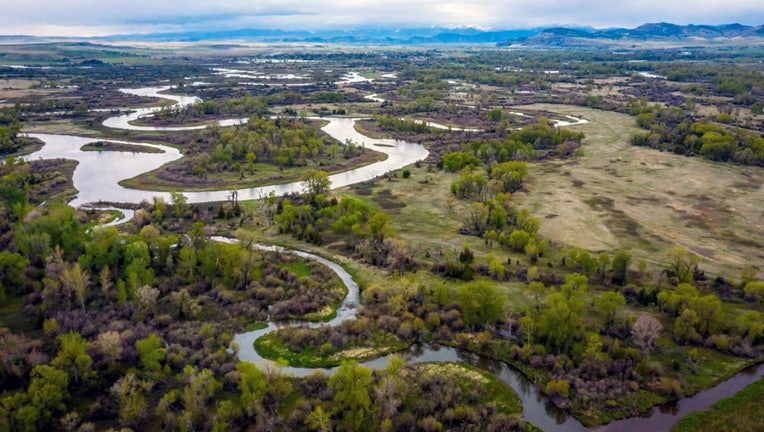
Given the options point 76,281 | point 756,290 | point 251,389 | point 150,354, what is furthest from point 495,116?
point 150,354

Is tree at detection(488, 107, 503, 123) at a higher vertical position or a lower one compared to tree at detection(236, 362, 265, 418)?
higher

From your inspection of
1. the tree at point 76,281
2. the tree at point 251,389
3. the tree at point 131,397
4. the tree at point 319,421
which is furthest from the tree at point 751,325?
the tree at point 76,281

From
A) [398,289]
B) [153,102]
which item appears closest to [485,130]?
[398,289]

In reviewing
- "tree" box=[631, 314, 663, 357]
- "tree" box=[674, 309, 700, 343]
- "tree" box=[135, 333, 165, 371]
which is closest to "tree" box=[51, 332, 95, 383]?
"tree" box=[135, 333, 165, 371]

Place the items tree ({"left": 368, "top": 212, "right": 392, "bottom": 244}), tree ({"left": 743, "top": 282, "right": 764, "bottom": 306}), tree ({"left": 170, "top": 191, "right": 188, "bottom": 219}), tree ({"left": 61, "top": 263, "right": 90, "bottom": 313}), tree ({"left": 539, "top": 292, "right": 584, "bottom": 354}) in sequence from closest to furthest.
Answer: tree ({"left": 539, "top": 292, "right": 584, "bottom": 354}), tree ({"left": 61, "top": 263, "right": 90, "bottom": 313}), tree ({"left": 743, "top": 282, "right": 764, "bottom": 306}), tree ({"left": 368, "top": 212, "right": 392, "bottom": 244}), tree ({"left": 170, "top": 191, "right": 188, "bottom": 219})

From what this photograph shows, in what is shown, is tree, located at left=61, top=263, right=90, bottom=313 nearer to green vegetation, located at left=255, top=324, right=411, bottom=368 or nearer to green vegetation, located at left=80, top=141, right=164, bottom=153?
green vegetation, located at left=255, top=324, right=411, bottom=368

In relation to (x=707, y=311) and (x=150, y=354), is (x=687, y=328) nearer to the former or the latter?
(x=707, y=311)
